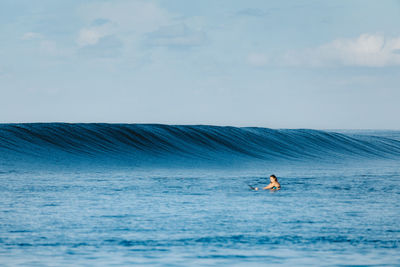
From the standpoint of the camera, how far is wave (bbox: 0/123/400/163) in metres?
22.6

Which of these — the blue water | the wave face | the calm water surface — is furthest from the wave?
the calm water surface

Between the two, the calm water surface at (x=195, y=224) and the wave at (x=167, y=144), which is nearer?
the calm water surface at (x=195, y=224)

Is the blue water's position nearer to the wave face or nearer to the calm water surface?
the calm water surface

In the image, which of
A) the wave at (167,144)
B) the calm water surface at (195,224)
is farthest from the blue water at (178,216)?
the wave at (167,144)

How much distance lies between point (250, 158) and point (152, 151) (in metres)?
4.53

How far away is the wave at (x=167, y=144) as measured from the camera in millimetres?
22570

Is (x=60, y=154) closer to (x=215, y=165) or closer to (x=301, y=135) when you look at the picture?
(x=215, y=165)

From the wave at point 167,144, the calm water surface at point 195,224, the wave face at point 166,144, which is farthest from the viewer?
the wave at point 167,144

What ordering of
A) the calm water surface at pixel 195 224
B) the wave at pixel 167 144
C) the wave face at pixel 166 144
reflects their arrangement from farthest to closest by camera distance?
the wave at pixel 167 144
the wave face at pixel 166 144
the calm water surface at pixel 195 224

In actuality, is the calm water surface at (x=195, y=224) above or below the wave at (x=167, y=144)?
below

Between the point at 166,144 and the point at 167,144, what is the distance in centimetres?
6

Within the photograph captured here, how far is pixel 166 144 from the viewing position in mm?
26469

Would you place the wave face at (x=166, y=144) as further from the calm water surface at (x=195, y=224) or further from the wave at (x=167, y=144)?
the calm water surface at (x=195, y=224)

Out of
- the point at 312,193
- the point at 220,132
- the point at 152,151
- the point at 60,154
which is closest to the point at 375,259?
the point at 312,193
